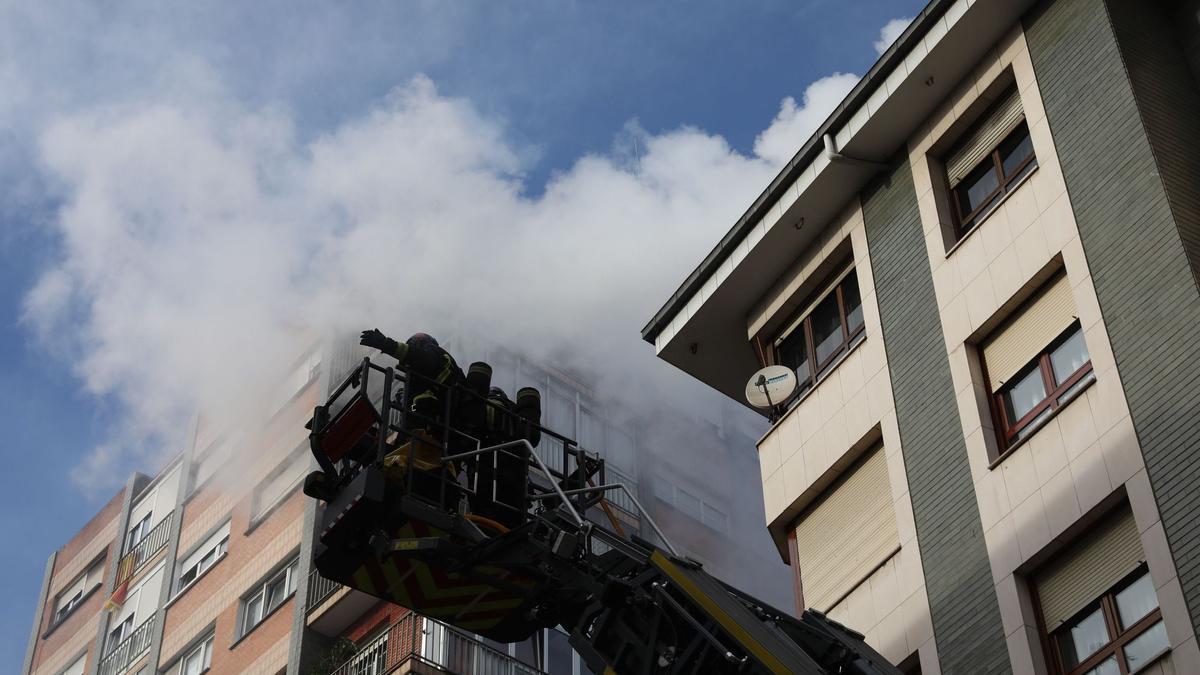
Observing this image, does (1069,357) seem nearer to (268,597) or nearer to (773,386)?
(773,386)

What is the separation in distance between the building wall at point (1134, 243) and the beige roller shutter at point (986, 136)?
66cm

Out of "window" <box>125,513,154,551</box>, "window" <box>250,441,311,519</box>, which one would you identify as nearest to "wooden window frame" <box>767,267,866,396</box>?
"window" <box>250,441,311,519</box>

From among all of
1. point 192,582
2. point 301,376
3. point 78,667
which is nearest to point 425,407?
point 301,376

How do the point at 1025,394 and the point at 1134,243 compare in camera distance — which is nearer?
the point at 1134,243

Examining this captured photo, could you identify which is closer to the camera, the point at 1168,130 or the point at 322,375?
the point at 1168,130

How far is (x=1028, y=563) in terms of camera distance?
54.8 ft

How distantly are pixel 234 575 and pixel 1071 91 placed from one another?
23.4 metres

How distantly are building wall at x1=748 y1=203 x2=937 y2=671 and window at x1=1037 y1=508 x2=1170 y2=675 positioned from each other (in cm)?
159

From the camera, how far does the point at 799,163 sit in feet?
72.7

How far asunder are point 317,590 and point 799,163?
15.3m

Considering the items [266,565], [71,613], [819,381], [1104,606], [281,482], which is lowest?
[1104,606]

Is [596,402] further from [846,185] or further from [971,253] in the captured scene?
[971,253]

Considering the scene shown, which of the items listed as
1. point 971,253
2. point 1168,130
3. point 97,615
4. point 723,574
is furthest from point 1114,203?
point 97,615

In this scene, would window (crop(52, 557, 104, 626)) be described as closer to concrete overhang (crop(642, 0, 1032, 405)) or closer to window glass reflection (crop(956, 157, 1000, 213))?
concrete overhang (crop(642, 0, 1032, 405))
